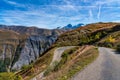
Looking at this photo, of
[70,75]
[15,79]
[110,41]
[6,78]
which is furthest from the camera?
[110,41]

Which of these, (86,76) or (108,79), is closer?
(108,79)

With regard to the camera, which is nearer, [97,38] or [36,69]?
[36,69]

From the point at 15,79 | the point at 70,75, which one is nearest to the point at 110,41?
the point at 15,79

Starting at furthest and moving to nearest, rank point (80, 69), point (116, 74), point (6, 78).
→ point (6, 78) < point (80, 69) < point (116, 74)

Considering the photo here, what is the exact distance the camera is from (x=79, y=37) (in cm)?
12131

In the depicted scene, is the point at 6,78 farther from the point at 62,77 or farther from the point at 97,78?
the point at 97,78

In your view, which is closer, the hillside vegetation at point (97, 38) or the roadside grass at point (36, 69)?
the roadside grass at point (36, 69)

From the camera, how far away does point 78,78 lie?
18.0 metres

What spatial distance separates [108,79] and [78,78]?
246 centimetres

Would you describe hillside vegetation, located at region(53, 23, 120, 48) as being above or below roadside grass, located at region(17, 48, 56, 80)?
above

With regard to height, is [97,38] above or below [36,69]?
above

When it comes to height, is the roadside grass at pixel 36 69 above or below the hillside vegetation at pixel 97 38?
below

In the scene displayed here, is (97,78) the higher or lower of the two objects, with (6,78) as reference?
higher

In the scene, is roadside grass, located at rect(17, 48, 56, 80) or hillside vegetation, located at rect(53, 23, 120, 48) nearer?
roadside grass, located at rect(17, 48, 56, 80)
